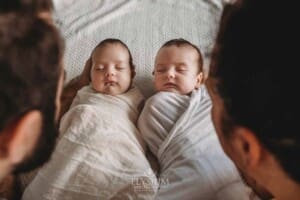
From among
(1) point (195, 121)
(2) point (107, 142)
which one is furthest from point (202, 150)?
(2) point (107, 142)

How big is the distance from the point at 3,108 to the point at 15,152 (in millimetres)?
79

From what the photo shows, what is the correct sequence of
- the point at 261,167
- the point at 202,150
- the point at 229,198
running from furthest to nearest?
the point at 202,150 < the point at 229,198 < the point at 261,167

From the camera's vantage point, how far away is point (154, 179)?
1143 millimetres

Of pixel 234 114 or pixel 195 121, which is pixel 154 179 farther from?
pixel 234 114

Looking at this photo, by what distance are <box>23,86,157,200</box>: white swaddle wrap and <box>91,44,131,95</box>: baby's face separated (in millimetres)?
123

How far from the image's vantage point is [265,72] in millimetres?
645

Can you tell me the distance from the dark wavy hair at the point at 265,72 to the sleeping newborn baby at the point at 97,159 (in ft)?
1.52

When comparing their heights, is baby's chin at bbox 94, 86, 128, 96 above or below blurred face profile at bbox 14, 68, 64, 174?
below

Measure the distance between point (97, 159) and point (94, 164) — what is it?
0.01 metres

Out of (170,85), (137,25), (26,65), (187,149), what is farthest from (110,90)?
(26,65)

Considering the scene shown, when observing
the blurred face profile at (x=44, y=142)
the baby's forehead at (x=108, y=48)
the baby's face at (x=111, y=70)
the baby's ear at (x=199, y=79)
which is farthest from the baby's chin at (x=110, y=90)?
the blurred face profile at (x=44, y=142)

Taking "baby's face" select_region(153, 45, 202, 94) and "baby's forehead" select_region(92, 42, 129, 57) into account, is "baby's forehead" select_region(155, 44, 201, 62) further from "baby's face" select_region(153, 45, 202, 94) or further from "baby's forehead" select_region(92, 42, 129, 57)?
"baby's forehead" select_region(92, 42, 129, 57)

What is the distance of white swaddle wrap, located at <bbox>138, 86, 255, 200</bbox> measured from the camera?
1.12 metres

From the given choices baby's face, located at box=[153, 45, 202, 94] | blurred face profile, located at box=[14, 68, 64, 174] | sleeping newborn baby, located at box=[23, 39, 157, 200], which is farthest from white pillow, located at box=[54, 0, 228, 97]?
blurred face profile, located at box=[14, 68, 64, 174]
